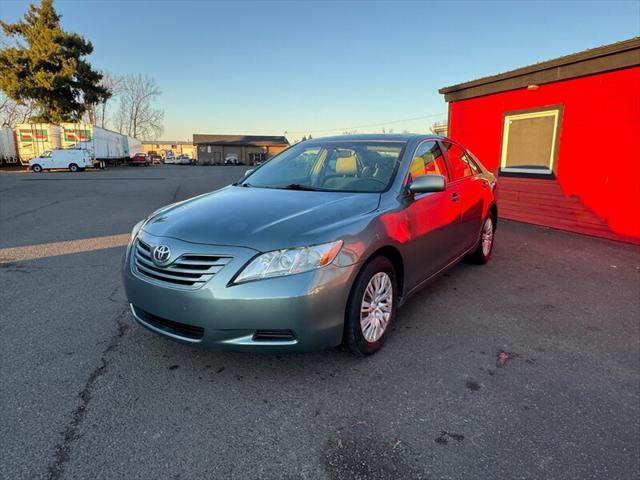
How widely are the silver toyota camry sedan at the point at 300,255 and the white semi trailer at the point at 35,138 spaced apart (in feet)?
122

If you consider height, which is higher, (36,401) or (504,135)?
(504,135)

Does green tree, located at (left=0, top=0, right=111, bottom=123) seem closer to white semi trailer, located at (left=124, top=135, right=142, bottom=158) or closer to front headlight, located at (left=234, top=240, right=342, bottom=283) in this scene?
white semi trailer, located at (left=124, top=135, right=142, bottom=158)

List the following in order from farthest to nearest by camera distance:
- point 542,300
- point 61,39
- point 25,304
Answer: point 61,39, point 542,300, point 25,304

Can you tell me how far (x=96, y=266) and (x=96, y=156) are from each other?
37.0 m

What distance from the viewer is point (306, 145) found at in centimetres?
445

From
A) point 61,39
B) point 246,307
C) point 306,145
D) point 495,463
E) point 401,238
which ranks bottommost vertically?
point 495,463

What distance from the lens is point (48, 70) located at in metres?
36.8

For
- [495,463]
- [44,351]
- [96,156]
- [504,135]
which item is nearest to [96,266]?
[44,351]

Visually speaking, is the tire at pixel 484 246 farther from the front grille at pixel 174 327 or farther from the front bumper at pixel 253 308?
the front grille at pixel 174 327

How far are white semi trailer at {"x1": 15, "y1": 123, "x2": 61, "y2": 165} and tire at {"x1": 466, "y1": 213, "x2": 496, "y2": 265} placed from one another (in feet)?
122

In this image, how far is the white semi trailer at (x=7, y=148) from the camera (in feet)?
110

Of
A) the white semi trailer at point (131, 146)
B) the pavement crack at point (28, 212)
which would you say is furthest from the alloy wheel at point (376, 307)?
the white semi trailer at point (131, 146)

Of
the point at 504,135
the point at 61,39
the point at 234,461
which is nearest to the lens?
the point at 234,461

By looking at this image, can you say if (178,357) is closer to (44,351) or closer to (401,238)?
(44,351)
